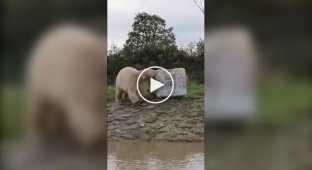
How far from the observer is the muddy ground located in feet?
12.0

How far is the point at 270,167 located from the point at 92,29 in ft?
4.76

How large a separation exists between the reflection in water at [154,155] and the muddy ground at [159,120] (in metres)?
0.06

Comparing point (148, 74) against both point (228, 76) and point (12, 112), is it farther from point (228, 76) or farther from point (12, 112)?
point (12, 112)

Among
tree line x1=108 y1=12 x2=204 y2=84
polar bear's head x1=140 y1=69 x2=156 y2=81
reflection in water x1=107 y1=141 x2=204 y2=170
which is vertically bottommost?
reflection in water x1=107 y1=141 x2=204 y2=170

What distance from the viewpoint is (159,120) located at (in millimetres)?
3764

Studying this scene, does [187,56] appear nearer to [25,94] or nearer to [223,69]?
[223,69]

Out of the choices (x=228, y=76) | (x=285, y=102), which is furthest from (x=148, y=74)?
(x=285, y=102)

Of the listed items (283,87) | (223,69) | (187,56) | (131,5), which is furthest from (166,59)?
A: (283,87)

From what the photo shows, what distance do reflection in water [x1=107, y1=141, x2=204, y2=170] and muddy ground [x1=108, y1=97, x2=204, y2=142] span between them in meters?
0.06

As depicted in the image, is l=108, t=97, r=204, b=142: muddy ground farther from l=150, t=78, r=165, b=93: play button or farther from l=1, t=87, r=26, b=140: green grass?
l=1, t=87, r=26, b=140: green grass

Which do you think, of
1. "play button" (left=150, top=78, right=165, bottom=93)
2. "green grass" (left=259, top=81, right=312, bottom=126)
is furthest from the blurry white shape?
"play button" (left=150, top=78, right=165, bottom=93)

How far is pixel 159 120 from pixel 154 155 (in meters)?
0.31

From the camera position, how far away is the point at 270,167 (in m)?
2.81

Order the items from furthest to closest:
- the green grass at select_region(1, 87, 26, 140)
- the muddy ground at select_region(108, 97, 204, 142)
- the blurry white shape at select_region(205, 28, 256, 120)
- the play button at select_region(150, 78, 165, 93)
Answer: the muddy ground at select_region(108, 97, 204, 142) < the play button at select_region(150, 78, 165, 93) < the blurry white shape at select_region(205, 28, 256, 120) < the green grass at select_region(1, 87, 26, 140)
